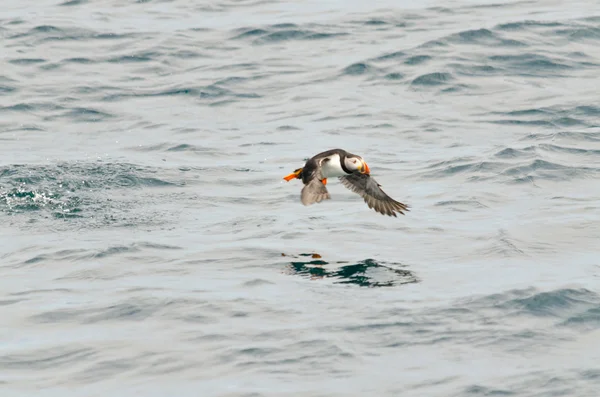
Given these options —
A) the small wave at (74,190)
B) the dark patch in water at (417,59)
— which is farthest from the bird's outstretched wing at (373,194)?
the dark patch in water at (417,59)

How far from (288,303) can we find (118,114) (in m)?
11.2

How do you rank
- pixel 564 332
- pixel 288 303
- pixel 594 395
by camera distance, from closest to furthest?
pixel 594 395
pixel 564 332
pixel 288 303

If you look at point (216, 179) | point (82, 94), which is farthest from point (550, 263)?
point (82, 94)

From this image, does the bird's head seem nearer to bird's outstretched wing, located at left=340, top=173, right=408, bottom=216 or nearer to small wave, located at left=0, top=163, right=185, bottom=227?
bird's outstretched wing, located at left=340, top=173, right=408, bottom=216

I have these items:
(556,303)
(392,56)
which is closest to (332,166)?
(556,303)

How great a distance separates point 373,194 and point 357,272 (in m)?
1.96

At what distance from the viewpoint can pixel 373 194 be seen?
14.0 m

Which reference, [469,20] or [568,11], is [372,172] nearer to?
[469,20]

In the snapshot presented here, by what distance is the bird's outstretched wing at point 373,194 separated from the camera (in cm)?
1391

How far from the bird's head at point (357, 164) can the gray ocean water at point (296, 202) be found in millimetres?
1083

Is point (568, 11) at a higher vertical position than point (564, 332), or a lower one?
higher

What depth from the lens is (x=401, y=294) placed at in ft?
37.2

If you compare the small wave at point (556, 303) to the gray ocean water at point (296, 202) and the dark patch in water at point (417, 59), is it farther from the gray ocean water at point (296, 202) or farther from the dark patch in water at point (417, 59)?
the dark patch in water at point (417, 59)

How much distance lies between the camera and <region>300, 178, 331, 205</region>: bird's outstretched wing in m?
12.3
